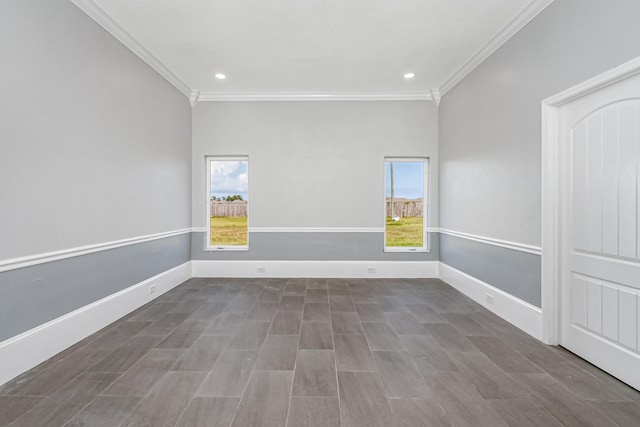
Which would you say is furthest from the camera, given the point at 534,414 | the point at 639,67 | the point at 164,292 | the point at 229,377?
the point at 164,292

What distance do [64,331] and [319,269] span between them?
3.14m

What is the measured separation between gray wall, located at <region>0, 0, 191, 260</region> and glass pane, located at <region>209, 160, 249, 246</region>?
1107mm

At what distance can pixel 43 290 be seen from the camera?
2131 mm

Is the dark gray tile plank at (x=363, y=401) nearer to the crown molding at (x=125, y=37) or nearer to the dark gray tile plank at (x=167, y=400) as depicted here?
the dark gray tile plank at (x=167, y=400)

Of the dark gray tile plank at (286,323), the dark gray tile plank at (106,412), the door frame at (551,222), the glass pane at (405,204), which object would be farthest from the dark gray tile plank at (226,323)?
the door frame at (551,222)

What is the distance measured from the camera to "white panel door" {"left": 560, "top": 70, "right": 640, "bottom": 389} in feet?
6.00

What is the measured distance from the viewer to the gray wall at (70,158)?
6.30 ft

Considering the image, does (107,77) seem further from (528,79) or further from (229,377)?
(528,79)

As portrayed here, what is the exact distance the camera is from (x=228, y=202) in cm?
471

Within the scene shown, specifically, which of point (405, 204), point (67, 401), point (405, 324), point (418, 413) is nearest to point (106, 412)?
point (67, 401)

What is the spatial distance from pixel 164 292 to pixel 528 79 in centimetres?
495

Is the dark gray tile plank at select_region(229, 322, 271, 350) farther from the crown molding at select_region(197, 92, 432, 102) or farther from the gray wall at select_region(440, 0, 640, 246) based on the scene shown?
the crown molding at select_region(197, 92, 432, 102)

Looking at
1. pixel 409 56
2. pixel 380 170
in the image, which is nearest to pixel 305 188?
pixel 380 170

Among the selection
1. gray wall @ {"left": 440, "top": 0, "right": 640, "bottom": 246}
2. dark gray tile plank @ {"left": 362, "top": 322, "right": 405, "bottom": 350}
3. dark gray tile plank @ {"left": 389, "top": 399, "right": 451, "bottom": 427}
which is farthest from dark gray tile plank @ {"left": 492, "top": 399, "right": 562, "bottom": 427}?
gray wall @ {"left": 440, "top": 0, "right": 640, "bottom": 246}
